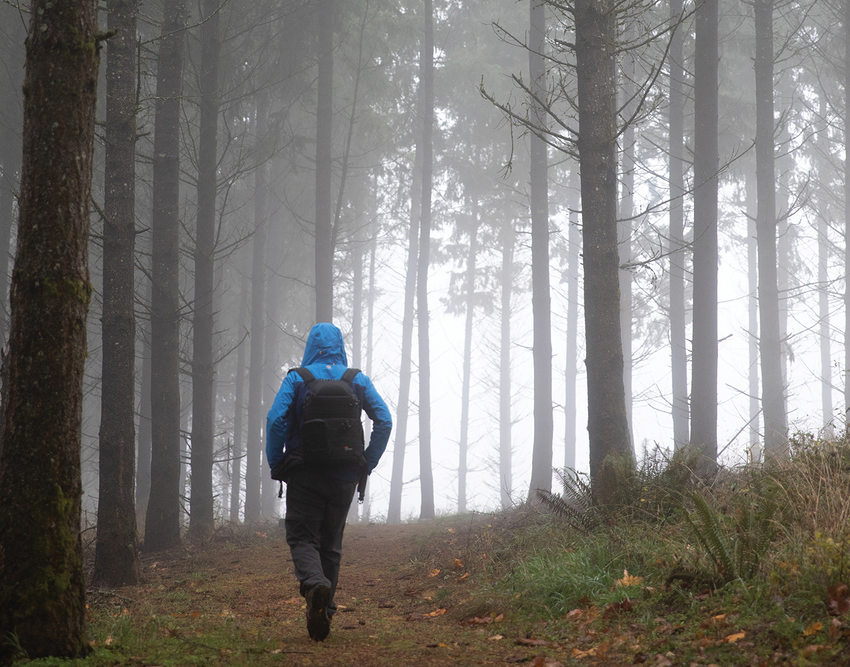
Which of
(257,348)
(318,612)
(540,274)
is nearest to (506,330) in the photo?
(540,274)

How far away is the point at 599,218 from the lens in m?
8.17

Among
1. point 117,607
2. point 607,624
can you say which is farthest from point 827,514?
point 117,607

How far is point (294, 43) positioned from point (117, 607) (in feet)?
48.0

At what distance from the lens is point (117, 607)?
19.6 feet

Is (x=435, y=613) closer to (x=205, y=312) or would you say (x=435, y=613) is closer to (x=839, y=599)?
(x=839, y=599)

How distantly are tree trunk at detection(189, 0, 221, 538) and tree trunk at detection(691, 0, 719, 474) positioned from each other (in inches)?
328

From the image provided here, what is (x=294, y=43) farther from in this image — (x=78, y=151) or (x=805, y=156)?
(x=805, y=156)

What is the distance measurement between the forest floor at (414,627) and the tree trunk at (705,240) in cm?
492

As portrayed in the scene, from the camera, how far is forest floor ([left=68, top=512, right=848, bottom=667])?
3781 mm

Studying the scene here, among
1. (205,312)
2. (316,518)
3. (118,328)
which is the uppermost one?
(205,312)

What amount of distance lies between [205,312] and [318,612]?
8.84 metres

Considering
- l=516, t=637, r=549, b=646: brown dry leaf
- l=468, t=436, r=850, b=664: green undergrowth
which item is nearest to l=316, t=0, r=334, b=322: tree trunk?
l=468, t=436, r=850, b=664: green undergrowth

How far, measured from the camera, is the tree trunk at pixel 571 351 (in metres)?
24.0

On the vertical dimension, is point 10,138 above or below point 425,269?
above
